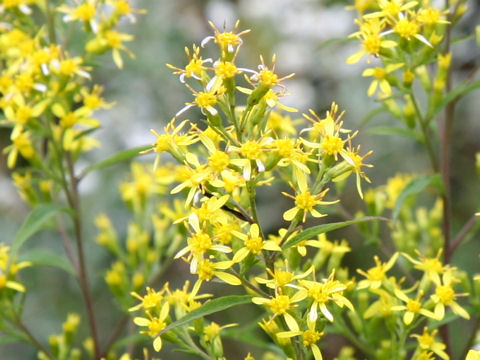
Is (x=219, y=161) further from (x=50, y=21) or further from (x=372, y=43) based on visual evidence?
(x=50, y=21)

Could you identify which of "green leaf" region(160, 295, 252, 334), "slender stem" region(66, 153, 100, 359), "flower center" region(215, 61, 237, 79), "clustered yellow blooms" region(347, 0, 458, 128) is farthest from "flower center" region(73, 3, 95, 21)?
"green leaf" region(160, 295, 252, 334)

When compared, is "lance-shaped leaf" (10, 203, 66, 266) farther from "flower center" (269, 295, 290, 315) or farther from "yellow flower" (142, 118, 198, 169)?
"flower center" (269, 295, 290, 315)

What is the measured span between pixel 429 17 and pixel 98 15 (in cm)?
97

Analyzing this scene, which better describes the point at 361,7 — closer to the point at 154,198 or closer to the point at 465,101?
the point at 154,198

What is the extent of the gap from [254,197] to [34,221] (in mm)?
645

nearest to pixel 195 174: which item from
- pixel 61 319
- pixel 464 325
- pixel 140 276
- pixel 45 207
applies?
pixel 45 207

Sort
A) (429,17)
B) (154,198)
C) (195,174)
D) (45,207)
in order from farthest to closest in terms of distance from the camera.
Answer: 1. (154,198)
2. (45,207)
3. (429,17)
4. (195,174)

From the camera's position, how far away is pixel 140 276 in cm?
188

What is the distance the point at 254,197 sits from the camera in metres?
1.09

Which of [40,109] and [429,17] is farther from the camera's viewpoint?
[40,109]

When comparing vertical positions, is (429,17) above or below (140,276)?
above

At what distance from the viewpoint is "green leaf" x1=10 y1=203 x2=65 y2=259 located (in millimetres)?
1453

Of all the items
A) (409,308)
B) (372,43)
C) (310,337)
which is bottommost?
(409,308)

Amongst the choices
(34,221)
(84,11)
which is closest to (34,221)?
(34,221)
